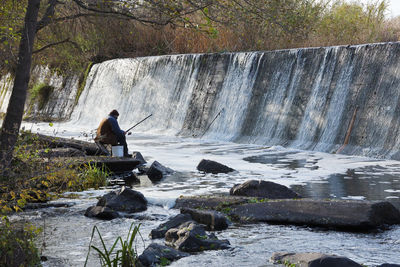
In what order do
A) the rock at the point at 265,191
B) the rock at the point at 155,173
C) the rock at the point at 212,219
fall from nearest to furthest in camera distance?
the rock at the point at 212,219 → the rock at the point at 265,191 → the rock at the point at 155,173

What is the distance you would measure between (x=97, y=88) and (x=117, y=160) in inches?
587

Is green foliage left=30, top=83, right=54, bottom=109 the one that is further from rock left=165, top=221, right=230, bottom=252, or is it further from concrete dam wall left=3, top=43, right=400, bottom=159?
rock left=165, top=221, right=230, bottom=252

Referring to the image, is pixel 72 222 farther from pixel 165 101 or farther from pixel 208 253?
pixel 165 101

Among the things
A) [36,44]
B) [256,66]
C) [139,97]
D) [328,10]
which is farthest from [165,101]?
[36,44]

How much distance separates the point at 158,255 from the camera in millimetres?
6309

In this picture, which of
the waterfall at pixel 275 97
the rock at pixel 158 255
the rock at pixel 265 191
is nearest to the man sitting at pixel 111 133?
the rock at pixel 265 191

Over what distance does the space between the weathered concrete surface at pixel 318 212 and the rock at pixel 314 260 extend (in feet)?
5.38

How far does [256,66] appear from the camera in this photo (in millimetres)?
19156

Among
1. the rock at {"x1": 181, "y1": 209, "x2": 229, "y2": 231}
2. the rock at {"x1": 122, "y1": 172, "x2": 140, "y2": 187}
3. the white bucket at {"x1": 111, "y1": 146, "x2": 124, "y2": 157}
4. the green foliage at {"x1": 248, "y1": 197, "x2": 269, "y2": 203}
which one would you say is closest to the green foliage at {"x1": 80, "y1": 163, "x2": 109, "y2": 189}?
the rock at {"x1": 122, "y1": 172, "x2": 140, "y2": 187}

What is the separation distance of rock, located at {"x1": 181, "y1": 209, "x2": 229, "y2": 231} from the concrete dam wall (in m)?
7.28

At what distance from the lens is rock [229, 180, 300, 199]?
937 centimetres

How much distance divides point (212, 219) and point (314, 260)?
7.20ft

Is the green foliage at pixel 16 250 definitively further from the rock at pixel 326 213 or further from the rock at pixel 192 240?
the rock at pixel 326 213

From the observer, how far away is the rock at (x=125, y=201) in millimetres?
8977
